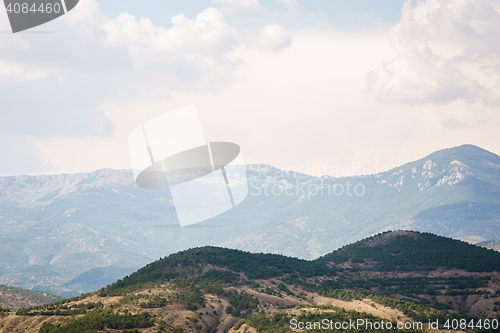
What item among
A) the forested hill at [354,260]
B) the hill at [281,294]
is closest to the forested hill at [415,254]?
the forested hill at [354,260]

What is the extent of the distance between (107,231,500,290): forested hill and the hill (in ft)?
0.95

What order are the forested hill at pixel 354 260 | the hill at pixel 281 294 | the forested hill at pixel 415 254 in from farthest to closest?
the forested hill at pixel 415 254 < the forested hill at pixel 354 260 < the hill at pixel 281 294

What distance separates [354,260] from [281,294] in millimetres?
40138

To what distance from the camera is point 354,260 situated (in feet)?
445

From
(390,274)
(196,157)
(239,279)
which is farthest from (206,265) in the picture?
(196,157)

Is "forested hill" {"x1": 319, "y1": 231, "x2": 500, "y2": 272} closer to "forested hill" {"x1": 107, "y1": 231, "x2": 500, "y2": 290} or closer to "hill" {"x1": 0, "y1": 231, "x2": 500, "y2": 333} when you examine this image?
"forested hill" {"x1": 107, "y1": 231, "x2": 500, "y2": 290}

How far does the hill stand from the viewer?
7933 cm

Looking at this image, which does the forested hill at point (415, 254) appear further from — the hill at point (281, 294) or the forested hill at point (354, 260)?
the hill at point (281, 294)

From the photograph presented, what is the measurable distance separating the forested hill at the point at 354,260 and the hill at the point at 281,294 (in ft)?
0.95

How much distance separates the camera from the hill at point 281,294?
79.3 meters

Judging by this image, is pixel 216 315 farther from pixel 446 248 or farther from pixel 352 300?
pixel 446 248

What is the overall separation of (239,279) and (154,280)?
19.0 m

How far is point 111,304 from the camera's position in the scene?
86938 millimetres

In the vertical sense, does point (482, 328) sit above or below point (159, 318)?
below
